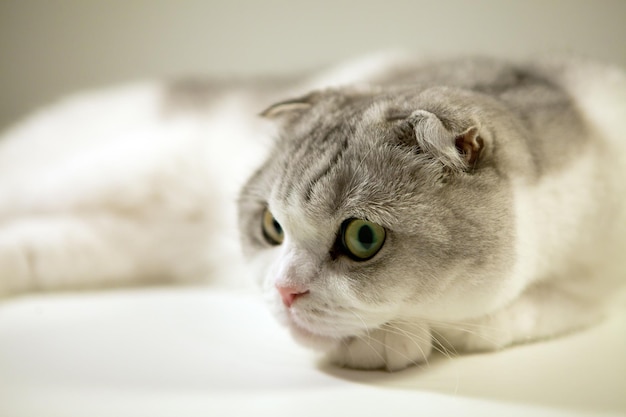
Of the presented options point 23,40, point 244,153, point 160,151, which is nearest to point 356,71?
point 244,153

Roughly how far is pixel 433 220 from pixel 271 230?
491 millimetres

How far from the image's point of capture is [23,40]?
3279 mm

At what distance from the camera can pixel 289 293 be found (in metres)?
1.37

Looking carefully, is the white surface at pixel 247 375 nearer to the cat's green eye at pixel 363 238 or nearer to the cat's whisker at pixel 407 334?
the cat's whisker at pixel 407 334

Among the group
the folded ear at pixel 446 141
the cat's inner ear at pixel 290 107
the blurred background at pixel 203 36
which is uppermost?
the blurred background at pixel 203 36

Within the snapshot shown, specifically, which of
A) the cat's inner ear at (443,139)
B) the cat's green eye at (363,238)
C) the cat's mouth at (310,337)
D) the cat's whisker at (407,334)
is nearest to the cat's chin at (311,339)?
the cat's mouth at (310,337)

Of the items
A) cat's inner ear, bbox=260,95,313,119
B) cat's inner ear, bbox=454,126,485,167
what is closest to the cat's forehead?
cat's inner ear, bbox=454,126,485,167

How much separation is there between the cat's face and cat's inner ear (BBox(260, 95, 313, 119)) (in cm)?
31

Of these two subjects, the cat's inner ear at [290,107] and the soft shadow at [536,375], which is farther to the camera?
the cat's inner ear at [290,107]

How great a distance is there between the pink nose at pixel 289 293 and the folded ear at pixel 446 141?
0.43 metres

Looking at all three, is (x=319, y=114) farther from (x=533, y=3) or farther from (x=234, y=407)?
(x=533, y=3)

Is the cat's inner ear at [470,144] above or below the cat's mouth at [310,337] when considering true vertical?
above

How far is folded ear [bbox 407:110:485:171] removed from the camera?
1317 mm

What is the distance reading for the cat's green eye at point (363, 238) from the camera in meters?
1.33
